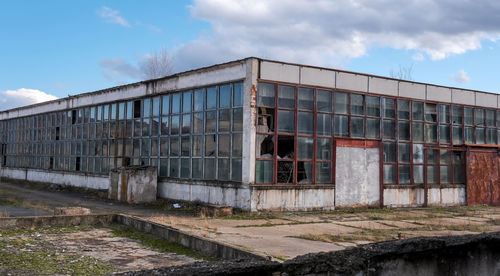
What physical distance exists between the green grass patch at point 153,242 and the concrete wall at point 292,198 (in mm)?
5095

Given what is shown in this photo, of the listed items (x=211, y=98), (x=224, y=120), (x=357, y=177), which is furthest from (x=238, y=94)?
(x=357, y=177)

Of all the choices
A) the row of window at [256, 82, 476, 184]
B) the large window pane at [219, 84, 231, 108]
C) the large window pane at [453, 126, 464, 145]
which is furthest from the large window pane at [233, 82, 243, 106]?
the large window pane at [453, 126, 464, 145]

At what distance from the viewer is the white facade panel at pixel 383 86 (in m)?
19.2

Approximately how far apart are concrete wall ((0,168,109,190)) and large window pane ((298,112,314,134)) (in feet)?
38.8

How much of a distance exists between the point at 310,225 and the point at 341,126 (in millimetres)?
5887

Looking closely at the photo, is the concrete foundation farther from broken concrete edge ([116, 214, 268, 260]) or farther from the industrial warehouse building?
broken concrete edge ([116, 214, 268, 260])

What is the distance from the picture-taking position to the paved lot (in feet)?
33.8

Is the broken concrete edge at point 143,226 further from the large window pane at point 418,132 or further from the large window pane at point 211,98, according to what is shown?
the large window pane at point 418,132

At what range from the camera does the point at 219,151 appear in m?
17.5

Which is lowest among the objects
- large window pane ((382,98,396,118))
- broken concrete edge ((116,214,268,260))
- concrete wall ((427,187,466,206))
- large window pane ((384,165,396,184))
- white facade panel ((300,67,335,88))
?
broken concrete edge ((116,214,268,260))

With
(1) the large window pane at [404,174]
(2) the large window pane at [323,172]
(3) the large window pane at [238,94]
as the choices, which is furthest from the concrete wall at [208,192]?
(1) the large window pane at [404,174]

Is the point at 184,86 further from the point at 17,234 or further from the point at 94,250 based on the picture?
the point at 94,250

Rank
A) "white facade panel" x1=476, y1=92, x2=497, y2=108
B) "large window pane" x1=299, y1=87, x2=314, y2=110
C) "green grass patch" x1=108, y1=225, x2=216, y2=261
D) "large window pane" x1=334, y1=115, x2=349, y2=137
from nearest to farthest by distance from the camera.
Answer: "green grass patch" x1=108, y1=225, x2=216, y2=261 → "large window pane" x1=299, y1=87, x2=314, y2=110 → "large window pane" x1=334, y1=115, x2=349, y2=137 → "white facade panel" x1=476, y1=92, x2=497, y2=108

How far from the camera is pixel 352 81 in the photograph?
1861 centimetres
